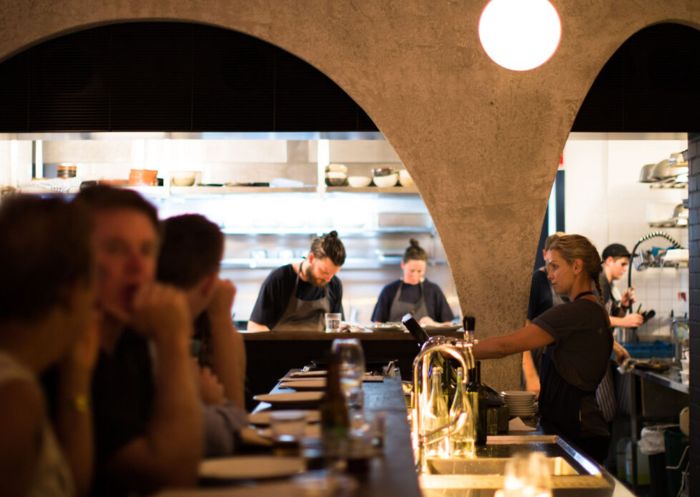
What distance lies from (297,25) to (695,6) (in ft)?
7.67

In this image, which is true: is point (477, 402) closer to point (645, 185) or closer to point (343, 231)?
point (343, 231)

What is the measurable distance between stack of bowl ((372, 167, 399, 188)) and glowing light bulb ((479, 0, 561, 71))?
13.9ft

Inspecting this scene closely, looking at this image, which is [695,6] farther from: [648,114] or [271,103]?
[271,103]

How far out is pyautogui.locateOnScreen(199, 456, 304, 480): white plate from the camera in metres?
1.71

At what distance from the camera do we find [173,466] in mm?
1653

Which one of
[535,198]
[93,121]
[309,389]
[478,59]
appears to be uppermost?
[478,59]

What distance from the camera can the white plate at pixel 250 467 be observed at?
1715 mm

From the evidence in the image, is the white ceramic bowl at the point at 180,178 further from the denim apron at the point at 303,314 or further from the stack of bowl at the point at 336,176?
the denim apron at the point at 303,314

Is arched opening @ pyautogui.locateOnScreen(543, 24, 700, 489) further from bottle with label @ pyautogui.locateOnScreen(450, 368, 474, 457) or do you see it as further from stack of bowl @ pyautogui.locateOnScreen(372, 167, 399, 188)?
bottle with label @ pyautogui.locateOnScreen(450, 368, 474, 457)

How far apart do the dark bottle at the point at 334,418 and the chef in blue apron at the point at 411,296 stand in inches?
252

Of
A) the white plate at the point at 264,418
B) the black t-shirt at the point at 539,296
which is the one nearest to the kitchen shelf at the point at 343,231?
the black t-shirt at the point at 539,296

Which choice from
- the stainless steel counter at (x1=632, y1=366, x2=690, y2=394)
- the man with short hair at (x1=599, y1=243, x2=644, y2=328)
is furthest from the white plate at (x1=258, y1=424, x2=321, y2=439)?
the man with short hair at (x1=599, y1=243, x2=644, y2=328)

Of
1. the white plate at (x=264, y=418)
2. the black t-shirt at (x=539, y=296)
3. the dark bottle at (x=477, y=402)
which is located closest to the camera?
the white plate at (x=264, y=418)

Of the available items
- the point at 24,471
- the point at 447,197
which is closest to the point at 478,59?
the point at 447,197
